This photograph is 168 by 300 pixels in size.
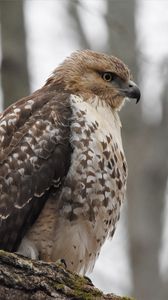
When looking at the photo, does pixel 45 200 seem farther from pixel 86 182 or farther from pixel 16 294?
pixel 16 294

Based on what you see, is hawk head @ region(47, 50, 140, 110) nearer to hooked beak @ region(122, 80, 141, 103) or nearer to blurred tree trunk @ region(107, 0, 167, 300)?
hooked beak @ region(122, 80, 141, 103)

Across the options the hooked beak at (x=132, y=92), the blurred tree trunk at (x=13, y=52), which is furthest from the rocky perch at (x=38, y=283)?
the blurred tree trunk at (x=13, y=52)

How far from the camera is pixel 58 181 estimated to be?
6145 mm

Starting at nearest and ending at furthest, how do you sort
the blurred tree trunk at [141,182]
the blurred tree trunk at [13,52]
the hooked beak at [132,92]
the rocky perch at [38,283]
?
the rocky perch at [38,283]
the hooked beak at [132,92]
the blurred tree trunk at [13,52]
the blurred tree trunk at [141,182]

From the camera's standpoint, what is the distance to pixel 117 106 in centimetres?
742

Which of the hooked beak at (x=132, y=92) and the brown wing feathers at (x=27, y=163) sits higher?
the hooked beak at (x=132, y=92)

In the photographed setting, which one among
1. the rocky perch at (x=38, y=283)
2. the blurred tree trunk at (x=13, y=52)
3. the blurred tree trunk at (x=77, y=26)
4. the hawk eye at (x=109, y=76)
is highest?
the blurred tree trunk at (x=77, y=26)

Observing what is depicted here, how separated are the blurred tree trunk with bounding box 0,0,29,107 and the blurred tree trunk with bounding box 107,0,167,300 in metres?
1.20

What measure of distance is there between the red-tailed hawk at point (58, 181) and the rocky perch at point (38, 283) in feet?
4.44

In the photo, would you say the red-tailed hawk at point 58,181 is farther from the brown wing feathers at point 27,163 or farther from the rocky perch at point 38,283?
the rocky perch at point 38,283

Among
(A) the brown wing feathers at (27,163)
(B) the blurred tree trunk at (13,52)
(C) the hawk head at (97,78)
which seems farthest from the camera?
(B) the blurred tree trunk at (13,52)

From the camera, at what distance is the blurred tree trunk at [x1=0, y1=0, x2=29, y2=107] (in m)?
8.18

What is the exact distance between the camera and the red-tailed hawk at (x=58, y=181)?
6102 mm

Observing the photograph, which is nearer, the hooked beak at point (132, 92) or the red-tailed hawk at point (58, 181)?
the red-tailed hawk at point (58, 181)
